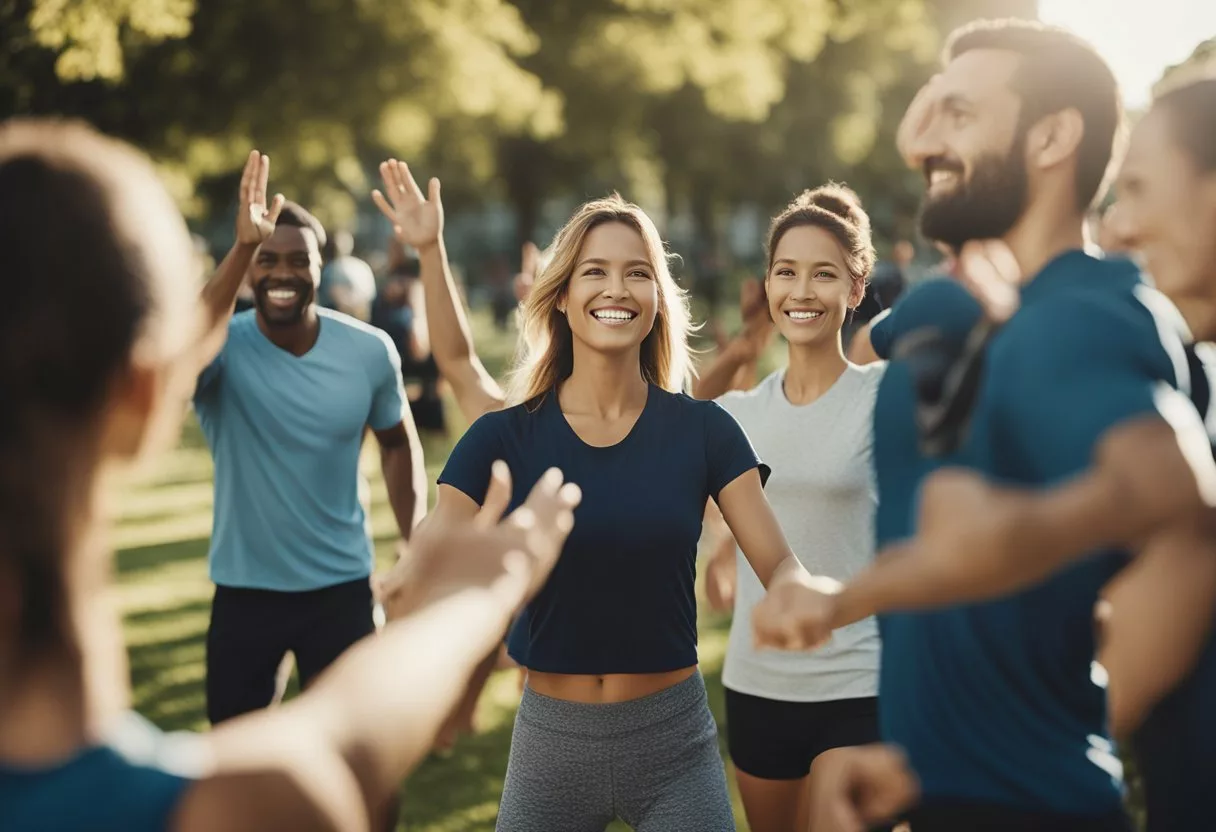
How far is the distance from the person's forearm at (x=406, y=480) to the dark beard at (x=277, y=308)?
2.35 feet

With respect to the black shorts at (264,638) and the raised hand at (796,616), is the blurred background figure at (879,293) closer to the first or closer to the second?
the black shorts at (264,638)

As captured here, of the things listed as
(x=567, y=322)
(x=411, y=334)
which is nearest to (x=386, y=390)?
(x=567, y=322)

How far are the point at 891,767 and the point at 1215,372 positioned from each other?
1047mm

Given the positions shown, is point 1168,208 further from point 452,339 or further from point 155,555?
point 155,555

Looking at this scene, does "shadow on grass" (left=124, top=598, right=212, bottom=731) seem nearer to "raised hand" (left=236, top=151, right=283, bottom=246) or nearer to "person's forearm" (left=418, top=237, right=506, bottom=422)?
"person's forearm" (left=418, top=237, right=506, bottom=422)

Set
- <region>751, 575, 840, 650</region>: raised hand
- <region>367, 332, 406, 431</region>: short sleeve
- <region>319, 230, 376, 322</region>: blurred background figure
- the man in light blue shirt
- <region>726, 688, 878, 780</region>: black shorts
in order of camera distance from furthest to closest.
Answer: <region>319, 230, 376, 322</region>: blurred background figure → <region>367, 332, 406, 431</region>: short sleeve → the man in light blue shirt → <region>726, 688, 878, 780</region>: black shorts → <region>751, 575, 840, 650</region>: raised hand

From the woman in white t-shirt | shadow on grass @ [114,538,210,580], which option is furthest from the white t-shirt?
shadow on grass @ [114,538,210,580]

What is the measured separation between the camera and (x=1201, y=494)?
168 centimetres

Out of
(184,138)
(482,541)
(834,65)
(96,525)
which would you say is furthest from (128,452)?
(834,65)

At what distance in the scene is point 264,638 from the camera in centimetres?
507

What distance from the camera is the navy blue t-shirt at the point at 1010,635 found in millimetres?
1915

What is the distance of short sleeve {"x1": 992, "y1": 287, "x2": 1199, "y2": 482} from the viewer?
173cm

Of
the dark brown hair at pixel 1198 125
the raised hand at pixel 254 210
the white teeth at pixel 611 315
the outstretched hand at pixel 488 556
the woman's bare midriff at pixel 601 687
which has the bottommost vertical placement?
the woman's bare midriff at pixel 601 687

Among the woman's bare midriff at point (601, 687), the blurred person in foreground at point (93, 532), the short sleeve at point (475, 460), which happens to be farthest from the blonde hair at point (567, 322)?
the blurred person in foreground at point (93, 532)
